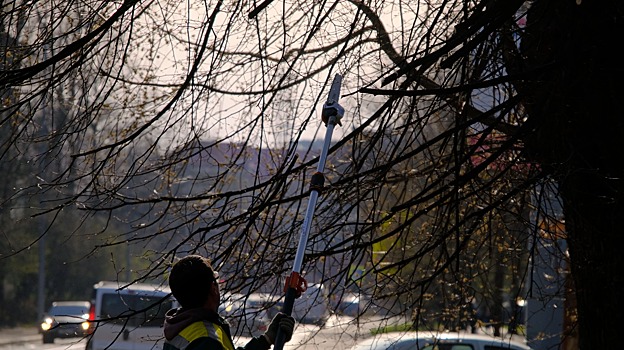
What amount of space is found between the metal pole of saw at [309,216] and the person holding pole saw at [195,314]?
1.59 ft

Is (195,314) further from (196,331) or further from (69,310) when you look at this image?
(69,310)

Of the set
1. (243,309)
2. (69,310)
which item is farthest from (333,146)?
(69,310)

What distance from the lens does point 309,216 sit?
198 inches

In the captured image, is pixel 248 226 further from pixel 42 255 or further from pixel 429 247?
pixel 42 255

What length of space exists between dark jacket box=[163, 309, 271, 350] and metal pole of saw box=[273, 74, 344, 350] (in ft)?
1.66

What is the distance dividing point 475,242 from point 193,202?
2814 millimetres

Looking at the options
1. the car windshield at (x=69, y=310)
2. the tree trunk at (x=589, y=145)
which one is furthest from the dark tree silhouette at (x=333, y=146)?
the car windshield at (x=69, y=310)

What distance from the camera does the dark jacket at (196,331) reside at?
4051 mm

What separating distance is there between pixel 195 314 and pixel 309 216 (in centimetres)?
104

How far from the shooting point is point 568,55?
5668 millimetres

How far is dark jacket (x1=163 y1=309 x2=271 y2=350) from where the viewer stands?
13.3ft

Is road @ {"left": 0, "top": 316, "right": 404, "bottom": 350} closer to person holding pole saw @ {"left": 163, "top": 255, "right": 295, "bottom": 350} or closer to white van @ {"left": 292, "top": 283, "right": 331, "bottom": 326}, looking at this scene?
white van @ {"left": 292, "top": 283, "right": 331, "bottom": 326}

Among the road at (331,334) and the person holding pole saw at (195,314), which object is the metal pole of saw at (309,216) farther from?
the road at (331,334)

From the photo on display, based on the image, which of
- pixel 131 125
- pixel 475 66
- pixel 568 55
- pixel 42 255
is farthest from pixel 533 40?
pixel 42 255
